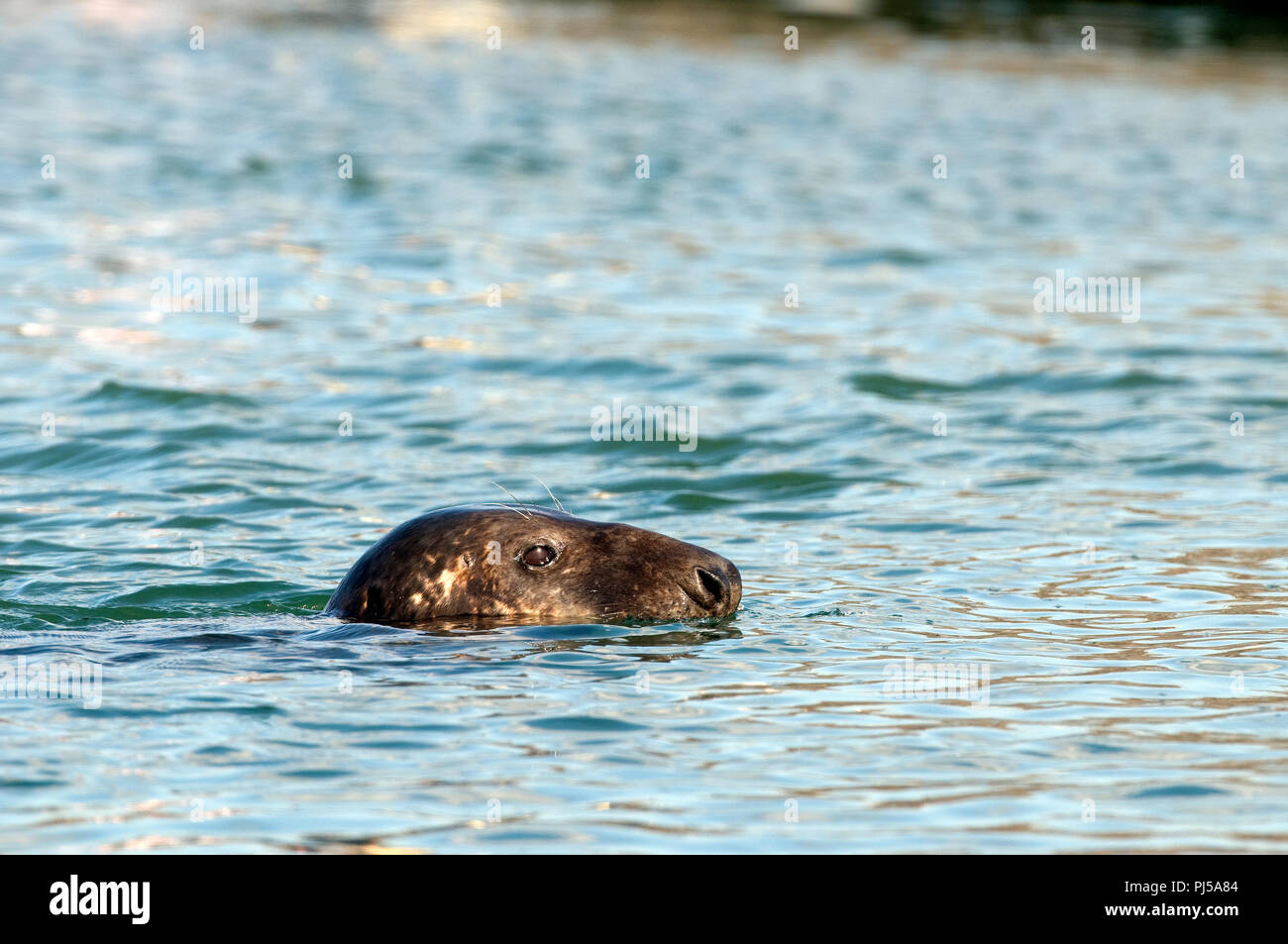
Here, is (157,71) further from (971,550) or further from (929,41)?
(971,550)

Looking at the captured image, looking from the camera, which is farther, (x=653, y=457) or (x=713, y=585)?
(x=653, y=457)

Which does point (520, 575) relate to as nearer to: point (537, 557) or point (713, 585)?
point (537, 557)

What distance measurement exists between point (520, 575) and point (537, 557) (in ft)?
0.38

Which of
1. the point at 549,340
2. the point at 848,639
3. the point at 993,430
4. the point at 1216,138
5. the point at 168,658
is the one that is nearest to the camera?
the point at 168,658

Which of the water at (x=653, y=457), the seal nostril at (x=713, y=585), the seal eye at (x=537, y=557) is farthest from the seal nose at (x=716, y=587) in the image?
the seal eye at (x=537, y=557)

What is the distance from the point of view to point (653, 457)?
562 inches

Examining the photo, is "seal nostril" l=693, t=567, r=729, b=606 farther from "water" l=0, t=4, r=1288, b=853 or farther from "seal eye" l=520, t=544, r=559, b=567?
"seal eye" l=520, t=544, r=559, b=567

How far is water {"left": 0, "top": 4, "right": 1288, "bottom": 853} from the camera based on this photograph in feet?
24.0

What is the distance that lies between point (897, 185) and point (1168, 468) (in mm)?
12781

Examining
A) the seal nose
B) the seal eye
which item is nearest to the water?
the seal nose

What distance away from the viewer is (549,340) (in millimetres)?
17594

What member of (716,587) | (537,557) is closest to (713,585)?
(716,587)

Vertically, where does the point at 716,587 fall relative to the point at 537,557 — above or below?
below
